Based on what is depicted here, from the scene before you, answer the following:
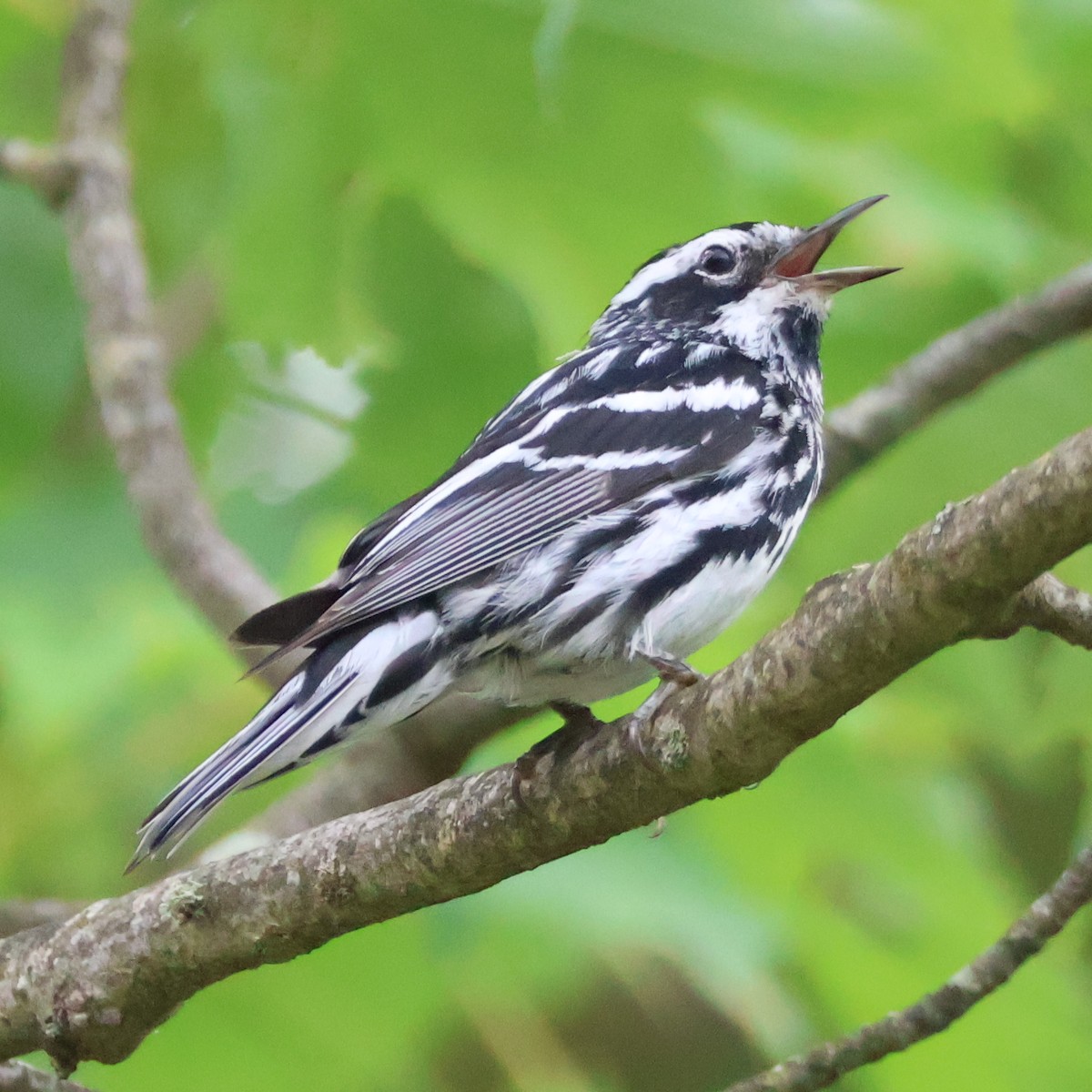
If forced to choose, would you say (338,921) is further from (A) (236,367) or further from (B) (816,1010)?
(A) (236,367)

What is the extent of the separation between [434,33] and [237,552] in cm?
135

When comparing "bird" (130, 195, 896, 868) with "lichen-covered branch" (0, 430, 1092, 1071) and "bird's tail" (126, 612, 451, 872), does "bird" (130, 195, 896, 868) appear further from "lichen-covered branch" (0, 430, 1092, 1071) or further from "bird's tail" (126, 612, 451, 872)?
"lichen-covered branch" (0, 430, 1092, 1071)

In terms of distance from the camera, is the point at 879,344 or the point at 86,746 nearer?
the point at 879,344

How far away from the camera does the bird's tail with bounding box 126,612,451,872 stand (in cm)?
245

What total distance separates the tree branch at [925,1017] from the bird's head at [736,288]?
5.13 feet

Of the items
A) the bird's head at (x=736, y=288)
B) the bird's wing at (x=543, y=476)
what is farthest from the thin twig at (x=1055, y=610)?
A: the bird's head at (x=736, y=288)

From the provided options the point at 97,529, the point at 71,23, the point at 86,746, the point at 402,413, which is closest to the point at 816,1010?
the point at 402,413

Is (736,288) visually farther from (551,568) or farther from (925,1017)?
(925,1017)

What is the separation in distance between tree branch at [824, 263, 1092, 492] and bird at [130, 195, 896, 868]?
3.9 inches

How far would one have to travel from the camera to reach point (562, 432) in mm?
3217

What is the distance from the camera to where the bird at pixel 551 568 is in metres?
2.69

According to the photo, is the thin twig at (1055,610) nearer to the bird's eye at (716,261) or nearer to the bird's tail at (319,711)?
the bird's tail at (319,711)

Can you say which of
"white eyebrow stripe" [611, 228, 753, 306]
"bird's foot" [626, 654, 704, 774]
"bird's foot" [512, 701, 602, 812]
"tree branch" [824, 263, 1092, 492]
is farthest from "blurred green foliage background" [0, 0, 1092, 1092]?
"bird's foot" [512, 701, 602, 812]

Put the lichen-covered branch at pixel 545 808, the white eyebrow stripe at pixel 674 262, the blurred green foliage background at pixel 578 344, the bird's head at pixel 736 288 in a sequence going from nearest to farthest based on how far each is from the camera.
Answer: the lichen-covered branch at pixel 545 808 < the blurred green foliage background at pixel 578 344 < the bird's head at pixel 736 288 < the white eyebrow stripe at pixel 674 262
